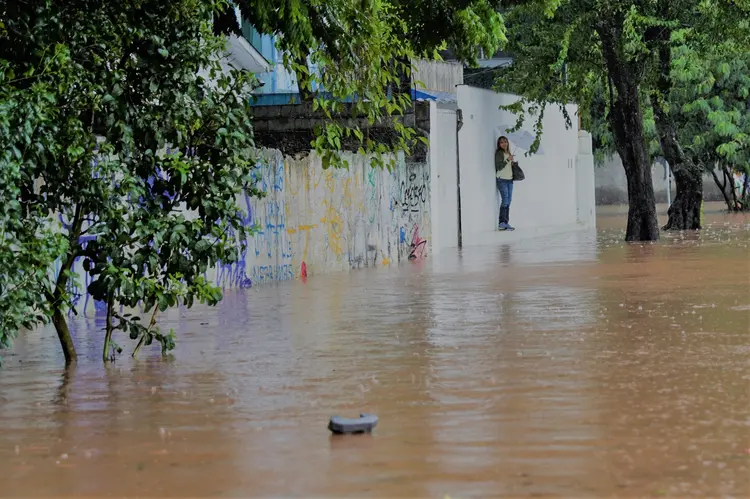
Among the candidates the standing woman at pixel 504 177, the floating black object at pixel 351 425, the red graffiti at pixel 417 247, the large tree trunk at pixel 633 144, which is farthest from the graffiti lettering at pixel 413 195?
the floating black object at pixel 351 425

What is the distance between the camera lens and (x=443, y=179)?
26125mm

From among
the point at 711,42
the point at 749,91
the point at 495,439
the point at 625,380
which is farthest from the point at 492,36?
the point at 749,91

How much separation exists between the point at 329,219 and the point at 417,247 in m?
3.53

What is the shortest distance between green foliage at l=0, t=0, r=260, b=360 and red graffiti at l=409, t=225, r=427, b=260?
12.7m

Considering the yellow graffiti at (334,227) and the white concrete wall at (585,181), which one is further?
the white concrete wall at (585,181)

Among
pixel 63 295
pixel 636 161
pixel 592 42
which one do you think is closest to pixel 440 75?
pixel 592 42

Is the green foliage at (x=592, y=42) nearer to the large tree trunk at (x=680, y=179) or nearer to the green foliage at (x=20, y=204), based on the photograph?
the large tree trunk at (x=680, y=179)

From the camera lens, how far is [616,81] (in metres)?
26.5

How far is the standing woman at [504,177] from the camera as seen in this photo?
2955 cm

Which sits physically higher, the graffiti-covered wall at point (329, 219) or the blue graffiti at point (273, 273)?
the graffiti-covered wall at point (329, 219)

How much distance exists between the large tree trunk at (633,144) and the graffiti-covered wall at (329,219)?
4.64 meters

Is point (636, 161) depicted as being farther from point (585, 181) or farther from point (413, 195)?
point (585, 181)

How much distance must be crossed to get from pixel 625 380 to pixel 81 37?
428cm

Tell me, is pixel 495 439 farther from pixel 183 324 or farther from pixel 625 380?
pixel 183 324
